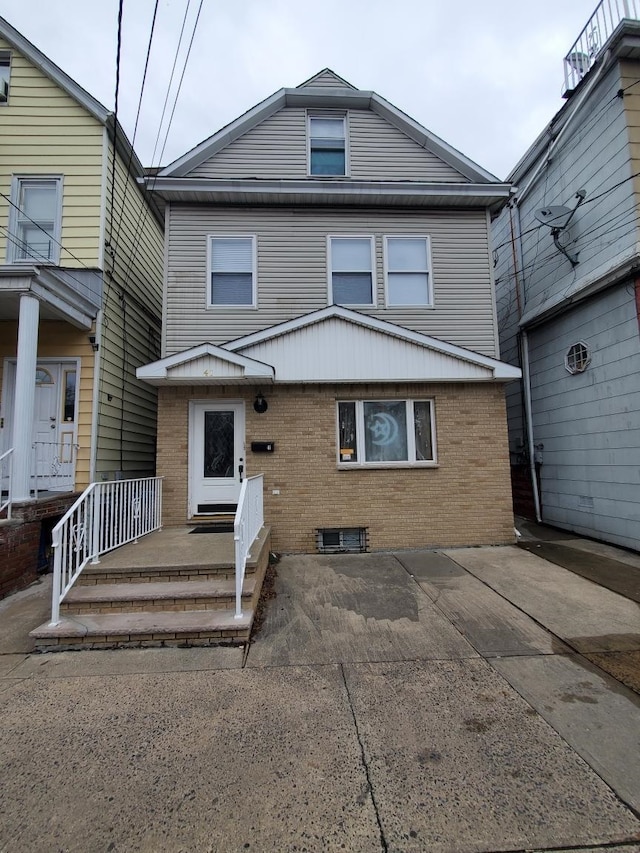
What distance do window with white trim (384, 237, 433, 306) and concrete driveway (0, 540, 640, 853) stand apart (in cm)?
567

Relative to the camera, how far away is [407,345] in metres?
6.83

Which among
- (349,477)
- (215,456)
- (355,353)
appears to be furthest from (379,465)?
(215,456)

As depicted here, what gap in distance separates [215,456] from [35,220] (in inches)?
214

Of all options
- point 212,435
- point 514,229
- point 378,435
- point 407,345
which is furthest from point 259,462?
point 514,229

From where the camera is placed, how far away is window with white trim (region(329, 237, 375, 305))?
781 centimetres

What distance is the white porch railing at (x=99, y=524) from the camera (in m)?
3.91

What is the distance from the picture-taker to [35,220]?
292 inches

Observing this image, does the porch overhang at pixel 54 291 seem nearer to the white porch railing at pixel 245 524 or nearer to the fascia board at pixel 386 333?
the fascia board at pixel 386 333

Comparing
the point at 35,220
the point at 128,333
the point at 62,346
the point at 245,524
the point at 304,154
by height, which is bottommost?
the point at 245,524

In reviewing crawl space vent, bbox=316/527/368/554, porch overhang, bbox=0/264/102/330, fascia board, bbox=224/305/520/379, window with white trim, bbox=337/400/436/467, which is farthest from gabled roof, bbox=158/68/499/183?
crawl space vent, bbox=316/527/368/554

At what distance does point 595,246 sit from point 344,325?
4.68 meters

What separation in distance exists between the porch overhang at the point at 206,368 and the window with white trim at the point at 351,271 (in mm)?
2497

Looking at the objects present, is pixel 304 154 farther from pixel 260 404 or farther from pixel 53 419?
pixel 53 419

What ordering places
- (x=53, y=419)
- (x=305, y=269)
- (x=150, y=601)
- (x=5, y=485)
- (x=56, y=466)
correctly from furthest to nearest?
(x=305, y=269) → (x=53, y=419) → (x=56, y=466) → (x=5, y=485) → (x=150, y=601)
